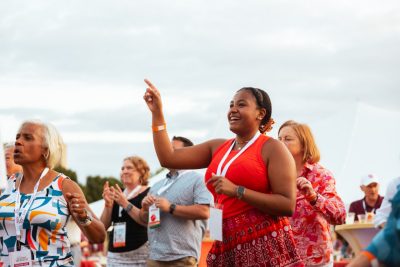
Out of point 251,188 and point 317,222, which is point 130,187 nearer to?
point 317,222

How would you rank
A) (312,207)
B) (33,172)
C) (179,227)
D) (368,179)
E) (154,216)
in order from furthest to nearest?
(368,179)
(179,227)
(154,216)
(312,207)
(33,172)

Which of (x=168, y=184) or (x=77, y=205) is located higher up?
(x=168, y=184)

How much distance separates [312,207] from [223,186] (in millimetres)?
1597

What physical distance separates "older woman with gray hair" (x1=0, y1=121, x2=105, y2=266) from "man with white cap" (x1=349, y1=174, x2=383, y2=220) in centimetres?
765

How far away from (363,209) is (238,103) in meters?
7.56

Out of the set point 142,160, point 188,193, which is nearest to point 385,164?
point 142,160

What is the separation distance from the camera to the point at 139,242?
9375mm

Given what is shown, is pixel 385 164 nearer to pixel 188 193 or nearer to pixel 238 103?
pixel 188 193

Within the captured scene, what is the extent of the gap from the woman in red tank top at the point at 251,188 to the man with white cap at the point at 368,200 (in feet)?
24.3

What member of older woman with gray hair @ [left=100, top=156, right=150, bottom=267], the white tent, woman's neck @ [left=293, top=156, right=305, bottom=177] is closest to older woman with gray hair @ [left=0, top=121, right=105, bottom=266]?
woman's neck @ [left=293, top=156, right=305, bottom=177]

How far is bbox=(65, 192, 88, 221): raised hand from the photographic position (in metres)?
5.12

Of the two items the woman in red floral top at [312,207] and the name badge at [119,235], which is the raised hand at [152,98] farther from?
the name badge at [119,235]

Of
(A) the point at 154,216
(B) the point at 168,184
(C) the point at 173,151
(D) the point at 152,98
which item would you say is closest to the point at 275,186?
(C) the point at 173,151

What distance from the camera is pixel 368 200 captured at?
1266 cm
